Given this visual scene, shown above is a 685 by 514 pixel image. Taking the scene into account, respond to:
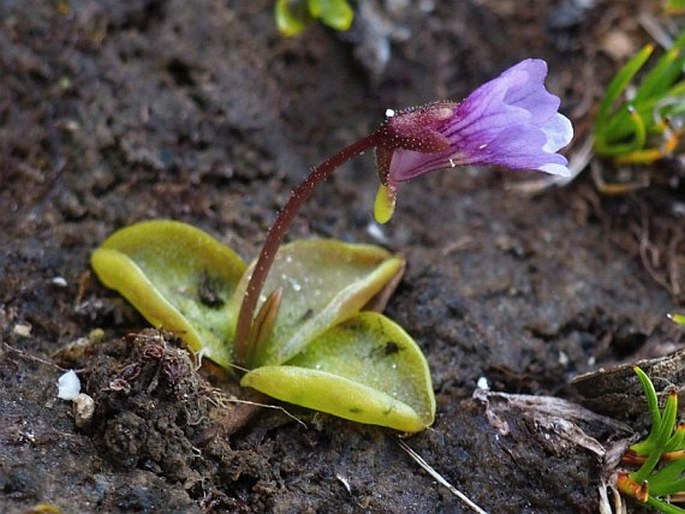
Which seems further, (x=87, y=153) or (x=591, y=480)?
(x=87, y=153)

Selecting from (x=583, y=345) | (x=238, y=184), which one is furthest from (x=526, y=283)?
(x=238, y=184)

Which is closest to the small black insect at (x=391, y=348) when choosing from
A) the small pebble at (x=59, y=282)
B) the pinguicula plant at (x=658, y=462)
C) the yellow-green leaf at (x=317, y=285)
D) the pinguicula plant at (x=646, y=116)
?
the yellow-green leaf at (x=317, y=285)

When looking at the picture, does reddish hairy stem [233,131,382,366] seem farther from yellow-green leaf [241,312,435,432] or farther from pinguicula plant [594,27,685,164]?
pinguicula plant [594,27,685,164]

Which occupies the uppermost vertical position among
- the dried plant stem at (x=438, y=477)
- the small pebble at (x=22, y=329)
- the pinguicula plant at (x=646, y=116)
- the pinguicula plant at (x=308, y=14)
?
the pinguicula plant at (x=308, y=14)

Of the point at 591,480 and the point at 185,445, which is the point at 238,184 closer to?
the point at 185,445

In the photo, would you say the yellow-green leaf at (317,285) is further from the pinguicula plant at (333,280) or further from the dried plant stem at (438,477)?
the dried plant stem at (438,477)

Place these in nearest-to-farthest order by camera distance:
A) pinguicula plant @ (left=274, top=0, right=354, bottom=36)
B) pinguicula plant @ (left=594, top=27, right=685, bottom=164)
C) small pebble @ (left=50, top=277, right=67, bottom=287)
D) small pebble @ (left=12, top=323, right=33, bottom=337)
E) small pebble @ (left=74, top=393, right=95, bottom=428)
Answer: small pebble @ (left=74, top=393, right=95, bottom=428), small pebble @ (left=12, top=323, right=33, bottom=337), small pebble @ (left=50, top=277, right=67, bottom=287), pinguicula plant @ (left=594, top=27, right=685, bottom=164), pinguicula plant @ (left=274, top=0, right=354, bottom=36)

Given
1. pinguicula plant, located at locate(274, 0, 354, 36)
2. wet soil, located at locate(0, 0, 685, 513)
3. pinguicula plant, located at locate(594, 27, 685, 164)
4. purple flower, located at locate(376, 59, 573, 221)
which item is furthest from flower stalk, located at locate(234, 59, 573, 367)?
pinguicula plant, located at locate(274, 0, 354, 36)
